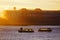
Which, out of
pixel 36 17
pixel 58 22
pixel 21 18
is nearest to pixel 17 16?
pixel 21 18

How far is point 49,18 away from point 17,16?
1693 millimetres

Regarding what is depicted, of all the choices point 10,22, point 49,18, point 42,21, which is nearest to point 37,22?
point 42,21

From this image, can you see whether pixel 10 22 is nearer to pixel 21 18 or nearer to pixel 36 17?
pixel 21 18

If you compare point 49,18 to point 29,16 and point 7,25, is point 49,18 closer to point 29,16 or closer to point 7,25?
point 29,16

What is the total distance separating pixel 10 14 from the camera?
7.08 metres

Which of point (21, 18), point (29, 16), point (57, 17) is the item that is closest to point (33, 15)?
point (29, 16)

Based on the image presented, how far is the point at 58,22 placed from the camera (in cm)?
724

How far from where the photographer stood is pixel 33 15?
7414 mm

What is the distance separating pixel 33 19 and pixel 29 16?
292 mm

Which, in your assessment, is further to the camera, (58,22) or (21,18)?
(21,18)

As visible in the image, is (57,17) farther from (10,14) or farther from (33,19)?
(10,14)

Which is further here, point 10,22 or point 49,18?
point 49,18

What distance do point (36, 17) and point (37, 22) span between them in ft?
0.97

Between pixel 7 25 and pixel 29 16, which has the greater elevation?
pixel 29 16
